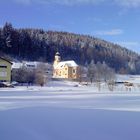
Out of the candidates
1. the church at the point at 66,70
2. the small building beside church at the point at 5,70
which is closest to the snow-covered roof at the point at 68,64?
the church at the point at 66,70

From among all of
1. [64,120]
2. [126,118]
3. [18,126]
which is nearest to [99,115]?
[126,118]

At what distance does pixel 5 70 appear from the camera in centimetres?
6712

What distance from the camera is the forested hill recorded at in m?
100

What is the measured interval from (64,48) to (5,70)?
230ft

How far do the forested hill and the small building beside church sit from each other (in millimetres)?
26202

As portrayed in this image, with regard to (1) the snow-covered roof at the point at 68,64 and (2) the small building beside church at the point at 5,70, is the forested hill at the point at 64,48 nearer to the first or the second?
(1) the snow-covered roof at the point at 68,64

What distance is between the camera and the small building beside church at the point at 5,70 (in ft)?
218

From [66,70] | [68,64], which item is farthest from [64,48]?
[66,70]

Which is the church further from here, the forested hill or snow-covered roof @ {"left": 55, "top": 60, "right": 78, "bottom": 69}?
the forested hill

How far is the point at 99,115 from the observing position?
14.0 meters

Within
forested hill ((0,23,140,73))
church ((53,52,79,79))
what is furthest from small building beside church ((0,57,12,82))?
church ((53,52,79,79))

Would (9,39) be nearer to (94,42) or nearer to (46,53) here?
(46,53)

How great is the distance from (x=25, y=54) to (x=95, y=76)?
2586 cm

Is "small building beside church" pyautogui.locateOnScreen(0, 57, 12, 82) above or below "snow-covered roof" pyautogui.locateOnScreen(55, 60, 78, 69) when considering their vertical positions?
below
